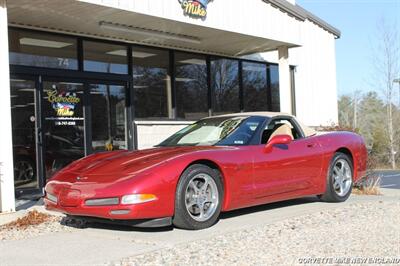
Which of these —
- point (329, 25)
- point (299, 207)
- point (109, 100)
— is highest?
point (329, 25)

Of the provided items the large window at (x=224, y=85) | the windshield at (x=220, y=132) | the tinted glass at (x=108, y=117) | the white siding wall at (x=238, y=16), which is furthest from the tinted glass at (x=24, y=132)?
the large window at (x=224, y=85)

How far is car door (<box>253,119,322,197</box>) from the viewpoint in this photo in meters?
6.59

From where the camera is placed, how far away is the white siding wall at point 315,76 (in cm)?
1669

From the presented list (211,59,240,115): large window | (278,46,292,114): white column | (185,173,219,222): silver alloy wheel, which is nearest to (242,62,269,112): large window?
(211,59,240,115): large window

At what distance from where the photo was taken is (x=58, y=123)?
1009 centimetres

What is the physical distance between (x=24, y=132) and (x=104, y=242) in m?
4.73

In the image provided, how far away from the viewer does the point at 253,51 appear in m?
13.3

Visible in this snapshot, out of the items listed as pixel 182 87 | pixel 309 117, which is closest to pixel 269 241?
pixel 182 87

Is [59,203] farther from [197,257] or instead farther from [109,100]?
[109,100]

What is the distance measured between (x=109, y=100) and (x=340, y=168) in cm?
517

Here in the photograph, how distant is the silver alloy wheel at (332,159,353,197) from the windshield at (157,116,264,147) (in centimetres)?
160

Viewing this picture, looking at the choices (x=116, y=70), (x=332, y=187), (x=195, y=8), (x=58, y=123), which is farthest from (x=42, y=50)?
(x=332, y=187)

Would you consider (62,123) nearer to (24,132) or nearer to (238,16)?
(24,132)

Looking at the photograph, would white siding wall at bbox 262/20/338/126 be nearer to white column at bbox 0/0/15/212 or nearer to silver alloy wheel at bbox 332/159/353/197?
silver alloy wheel at bbox 332/159/353/197
